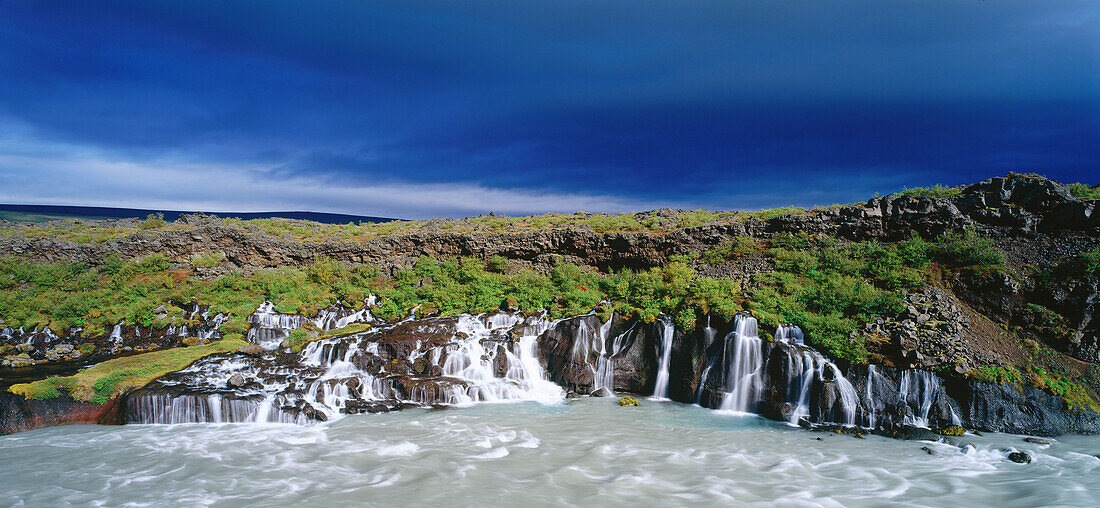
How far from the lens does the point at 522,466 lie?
9.05m

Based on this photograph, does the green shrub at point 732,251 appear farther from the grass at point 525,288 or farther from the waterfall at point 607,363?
the waterfall at point 607,363

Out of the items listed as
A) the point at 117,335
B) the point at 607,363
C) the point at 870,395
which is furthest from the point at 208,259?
the point at 870,395

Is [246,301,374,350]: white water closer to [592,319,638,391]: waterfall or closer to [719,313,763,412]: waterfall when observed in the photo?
[592,319,638,391]: waterfall

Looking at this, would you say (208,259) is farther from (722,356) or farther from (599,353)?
(722,356)

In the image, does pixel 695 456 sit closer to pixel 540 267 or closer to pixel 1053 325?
pixel 1053 325

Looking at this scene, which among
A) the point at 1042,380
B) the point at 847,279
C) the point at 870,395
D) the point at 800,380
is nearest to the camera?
the point at 1042,380

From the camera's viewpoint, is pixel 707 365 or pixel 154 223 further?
pixel 154 223

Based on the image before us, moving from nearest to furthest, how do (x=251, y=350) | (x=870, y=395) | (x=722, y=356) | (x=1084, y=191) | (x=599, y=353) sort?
(x=870, y=395) → (x=722, y=356) → (x=251, y=350) → (x=599, y=353) → (x=1084, y=191)

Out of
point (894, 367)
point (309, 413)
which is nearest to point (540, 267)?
point (309, 413)

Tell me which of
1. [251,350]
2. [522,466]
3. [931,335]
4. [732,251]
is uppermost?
[732,251]

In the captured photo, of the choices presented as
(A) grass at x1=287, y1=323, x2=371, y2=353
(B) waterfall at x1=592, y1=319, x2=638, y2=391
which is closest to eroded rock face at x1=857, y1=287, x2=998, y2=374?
(B) waterfall at x1=592, y1=319, x2=638, y2=391

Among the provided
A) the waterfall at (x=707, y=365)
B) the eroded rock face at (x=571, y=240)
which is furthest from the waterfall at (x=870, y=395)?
the eroded rock face at (x=571, y=240)

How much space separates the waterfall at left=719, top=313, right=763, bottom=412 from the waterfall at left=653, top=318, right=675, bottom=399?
1.86m

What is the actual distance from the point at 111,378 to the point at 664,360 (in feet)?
54.6
